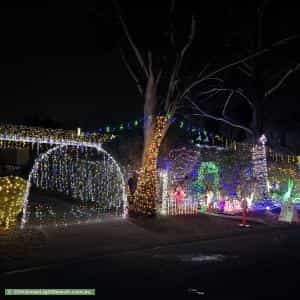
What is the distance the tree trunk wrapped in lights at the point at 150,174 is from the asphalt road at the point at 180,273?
4.44m

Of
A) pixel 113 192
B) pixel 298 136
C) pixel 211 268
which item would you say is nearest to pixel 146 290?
pixel 211 268

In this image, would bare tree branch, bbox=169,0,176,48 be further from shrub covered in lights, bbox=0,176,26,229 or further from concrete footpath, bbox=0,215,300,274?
shrub covered in lights, bbox=0,176,26,229

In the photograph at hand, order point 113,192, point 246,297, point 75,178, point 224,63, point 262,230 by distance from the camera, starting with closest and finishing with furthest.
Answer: point 246,297 < point 262,230 < point 224,63 < point 113,192 < point 75,178

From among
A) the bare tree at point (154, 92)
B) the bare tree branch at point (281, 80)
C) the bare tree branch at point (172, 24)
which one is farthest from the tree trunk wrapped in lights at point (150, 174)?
the bare tree branch at point (281, 80)

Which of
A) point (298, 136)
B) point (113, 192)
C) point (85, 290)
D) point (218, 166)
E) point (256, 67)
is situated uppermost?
point (256, 67)

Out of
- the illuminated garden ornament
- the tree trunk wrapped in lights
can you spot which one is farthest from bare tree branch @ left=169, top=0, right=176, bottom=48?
the illuminated garden ornament

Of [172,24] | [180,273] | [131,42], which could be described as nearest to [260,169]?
[172,24]

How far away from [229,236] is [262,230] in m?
1.89

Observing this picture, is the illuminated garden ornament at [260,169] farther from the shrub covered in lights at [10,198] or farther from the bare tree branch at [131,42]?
the shrub covered in lights at [10,198]

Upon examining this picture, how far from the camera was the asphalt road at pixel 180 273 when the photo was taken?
643cm

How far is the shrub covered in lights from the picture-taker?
11.3 m

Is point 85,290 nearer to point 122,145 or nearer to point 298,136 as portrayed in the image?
point 122,145

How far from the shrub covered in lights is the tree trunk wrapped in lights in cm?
475

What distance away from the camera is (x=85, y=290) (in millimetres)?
6430
